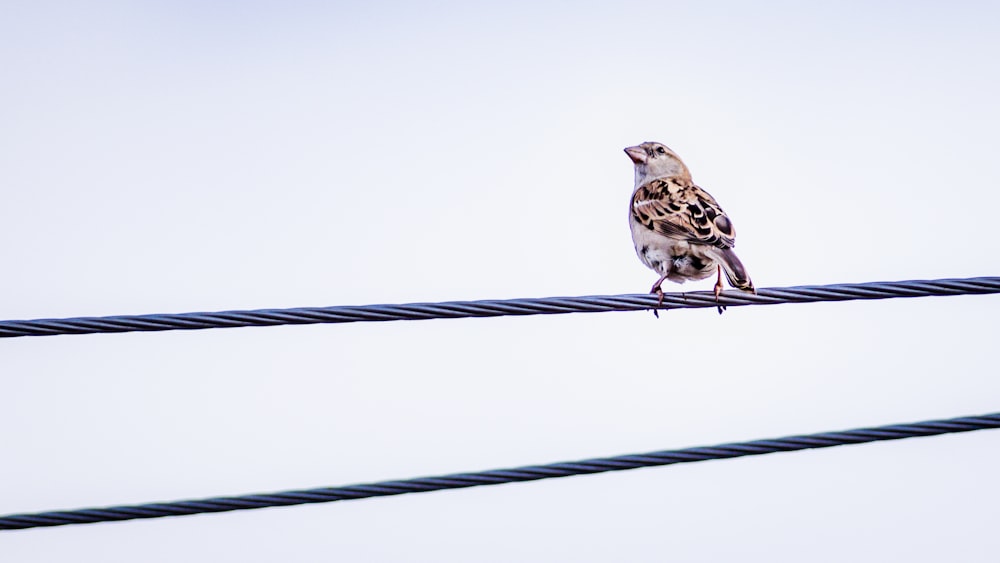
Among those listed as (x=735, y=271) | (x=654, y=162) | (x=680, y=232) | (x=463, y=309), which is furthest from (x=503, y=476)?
(x=654, y=162)

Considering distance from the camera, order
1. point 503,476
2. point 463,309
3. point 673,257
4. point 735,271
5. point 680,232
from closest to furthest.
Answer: point 503,476
point 463,309
point 735,271
point 680,232
point 673,257

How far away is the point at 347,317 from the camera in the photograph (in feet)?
14.7

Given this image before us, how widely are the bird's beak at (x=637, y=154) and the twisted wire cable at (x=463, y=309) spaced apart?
423cm

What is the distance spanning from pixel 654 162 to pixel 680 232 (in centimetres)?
187

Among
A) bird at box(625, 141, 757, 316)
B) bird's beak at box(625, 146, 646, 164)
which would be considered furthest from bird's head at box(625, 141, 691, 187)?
bird at box(625, 141, 757, 316)

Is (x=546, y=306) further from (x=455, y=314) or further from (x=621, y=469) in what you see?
(x=621, y=469)

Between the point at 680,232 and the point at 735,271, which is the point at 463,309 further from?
the point at 680,232

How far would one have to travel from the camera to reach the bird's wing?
7383 mm

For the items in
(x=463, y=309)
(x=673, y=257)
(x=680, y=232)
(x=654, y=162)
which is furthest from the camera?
(x=654, y=162)

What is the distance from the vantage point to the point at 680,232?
24.7 feet

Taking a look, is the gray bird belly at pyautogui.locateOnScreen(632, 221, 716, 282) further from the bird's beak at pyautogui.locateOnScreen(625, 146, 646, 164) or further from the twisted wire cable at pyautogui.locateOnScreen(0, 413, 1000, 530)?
the twisted wire cable at pyautogui.locateOnScreen(0, 413, 1000, 530)

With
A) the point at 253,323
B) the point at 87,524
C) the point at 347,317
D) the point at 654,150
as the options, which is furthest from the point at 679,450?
the point at 654,150

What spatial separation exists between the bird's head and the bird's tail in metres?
2.26

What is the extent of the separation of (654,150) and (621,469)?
5.33m
